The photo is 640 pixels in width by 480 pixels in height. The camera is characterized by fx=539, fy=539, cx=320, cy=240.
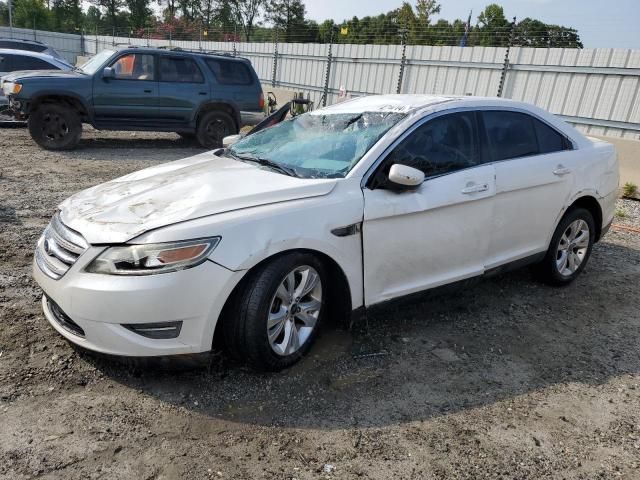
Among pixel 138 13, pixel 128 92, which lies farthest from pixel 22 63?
pixel 138 13

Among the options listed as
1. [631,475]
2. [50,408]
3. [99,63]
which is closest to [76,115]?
[99,63]

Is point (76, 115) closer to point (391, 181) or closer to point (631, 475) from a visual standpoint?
point (391, 181)

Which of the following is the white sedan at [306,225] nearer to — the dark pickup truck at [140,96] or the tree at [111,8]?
the dark pickup truck at [140,96]

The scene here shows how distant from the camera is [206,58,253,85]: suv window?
10859 mm

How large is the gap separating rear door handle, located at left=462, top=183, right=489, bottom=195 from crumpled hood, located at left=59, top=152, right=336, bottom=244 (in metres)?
1.03

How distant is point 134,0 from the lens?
55.9 m

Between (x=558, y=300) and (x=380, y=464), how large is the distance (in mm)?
2755

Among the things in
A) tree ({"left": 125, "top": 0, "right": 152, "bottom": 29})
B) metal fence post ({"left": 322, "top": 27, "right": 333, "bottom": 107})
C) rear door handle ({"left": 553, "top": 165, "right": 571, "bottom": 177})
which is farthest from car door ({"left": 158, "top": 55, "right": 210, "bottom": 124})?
tree ({"left": 125, "top": 0, "right": 152, "bottom": 29})

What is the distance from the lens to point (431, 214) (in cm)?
353

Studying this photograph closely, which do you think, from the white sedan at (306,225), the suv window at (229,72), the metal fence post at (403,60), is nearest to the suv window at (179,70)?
the suv window at (229,72)

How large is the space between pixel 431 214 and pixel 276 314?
4.06 ft

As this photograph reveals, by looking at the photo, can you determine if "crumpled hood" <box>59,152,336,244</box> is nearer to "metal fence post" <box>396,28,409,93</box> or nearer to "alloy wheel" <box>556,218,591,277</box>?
"alloy wheel" <box>556,218,591,277</box>

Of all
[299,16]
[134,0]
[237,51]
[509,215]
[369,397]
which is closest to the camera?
[369,397]

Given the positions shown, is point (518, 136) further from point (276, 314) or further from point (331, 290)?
point (276, 314)
